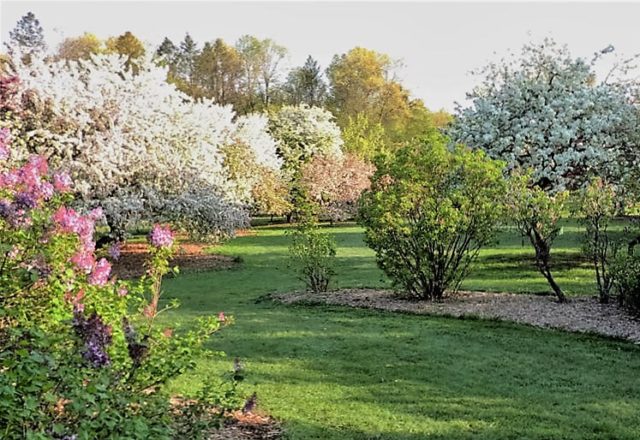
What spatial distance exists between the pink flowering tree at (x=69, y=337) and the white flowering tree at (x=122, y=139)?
11446 mm

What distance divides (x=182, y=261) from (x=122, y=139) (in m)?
3.99

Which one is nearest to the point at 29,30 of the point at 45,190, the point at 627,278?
the point at 627,278

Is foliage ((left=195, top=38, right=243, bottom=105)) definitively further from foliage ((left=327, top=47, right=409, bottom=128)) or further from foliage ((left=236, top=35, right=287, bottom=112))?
foliage ((left=327, top=47, right=409, bottom=128))

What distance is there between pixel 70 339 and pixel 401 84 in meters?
44.3

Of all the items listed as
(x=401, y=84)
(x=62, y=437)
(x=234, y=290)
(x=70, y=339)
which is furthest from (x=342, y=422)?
(x=401, y=84)

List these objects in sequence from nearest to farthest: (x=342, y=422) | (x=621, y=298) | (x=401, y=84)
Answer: (x=342, y=422), (x=621, y=298), (x=401, y=84)

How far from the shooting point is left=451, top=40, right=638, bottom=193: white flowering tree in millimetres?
13219

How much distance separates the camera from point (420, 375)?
6.18 m

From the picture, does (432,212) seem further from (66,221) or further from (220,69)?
(220,69)

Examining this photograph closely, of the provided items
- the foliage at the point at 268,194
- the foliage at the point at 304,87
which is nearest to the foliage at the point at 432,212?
the foliage at the point at 268,194

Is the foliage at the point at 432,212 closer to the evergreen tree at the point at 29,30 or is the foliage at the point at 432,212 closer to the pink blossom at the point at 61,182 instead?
the pink blossom at the point at 61,182

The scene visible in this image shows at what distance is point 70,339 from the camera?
2.99 metres

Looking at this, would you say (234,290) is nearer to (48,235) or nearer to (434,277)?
(434,277)

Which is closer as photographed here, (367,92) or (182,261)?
(182,261)
